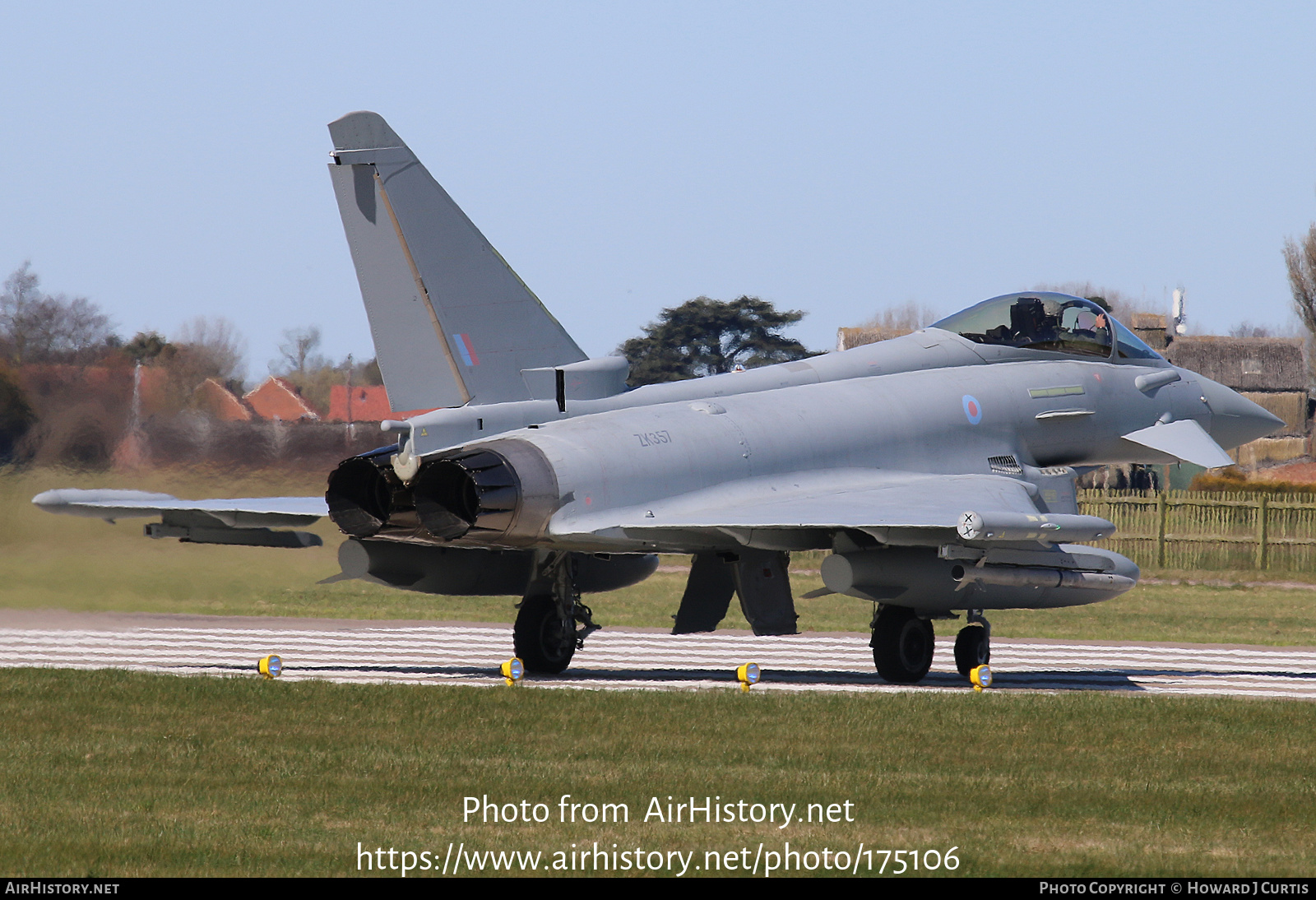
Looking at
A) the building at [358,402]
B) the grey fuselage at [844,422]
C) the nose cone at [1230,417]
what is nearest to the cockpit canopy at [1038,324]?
the grey fuselage at [844,422]

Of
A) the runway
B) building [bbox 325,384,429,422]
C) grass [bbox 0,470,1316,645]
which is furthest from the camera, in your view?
building [bbox 325,384,429,422]

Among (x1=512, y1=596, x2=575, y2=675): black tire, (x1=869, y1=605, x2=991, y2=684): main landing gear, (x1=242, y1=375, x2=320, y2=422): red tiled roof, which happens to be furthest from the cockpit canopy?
(x1=242, y1=375, x2=320, y2=422): red tiled roof

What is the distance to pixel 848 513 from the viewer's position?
1440 centimetres

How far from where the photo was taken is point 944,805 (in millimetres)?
8852

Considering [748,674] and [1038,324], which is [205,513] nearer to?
[748,674]

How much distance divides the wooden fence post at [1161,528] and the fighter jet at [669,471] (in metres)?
18.1

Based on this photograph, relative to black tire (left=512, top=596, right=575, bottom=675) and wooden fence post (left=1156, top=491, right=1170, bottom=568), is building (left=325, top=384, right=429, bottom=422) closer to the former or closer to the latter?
black tire (left=512, top=596, right=575, bottom=675)

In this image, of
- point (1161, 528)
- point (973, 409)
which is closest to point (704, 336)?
point (1161, 528)

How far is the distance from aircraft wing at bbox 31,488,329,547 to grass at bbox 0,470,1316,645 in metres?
1.74

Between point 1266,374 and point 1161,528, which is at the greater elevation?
point 1266,374

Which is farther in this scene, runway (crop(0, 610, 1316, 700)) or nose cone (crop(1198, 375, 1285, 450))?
nose cone (crop(1198, 375, 1285, 450))

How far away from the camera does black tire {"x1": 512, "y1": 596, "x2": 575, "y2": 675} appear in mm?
15734

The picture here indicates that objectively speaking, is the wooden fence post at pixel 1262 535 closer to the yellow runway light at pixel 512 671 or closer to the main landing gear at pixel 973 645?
the main landing gear at pixel 973 645

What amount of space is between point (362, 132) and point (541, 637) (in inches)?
198
